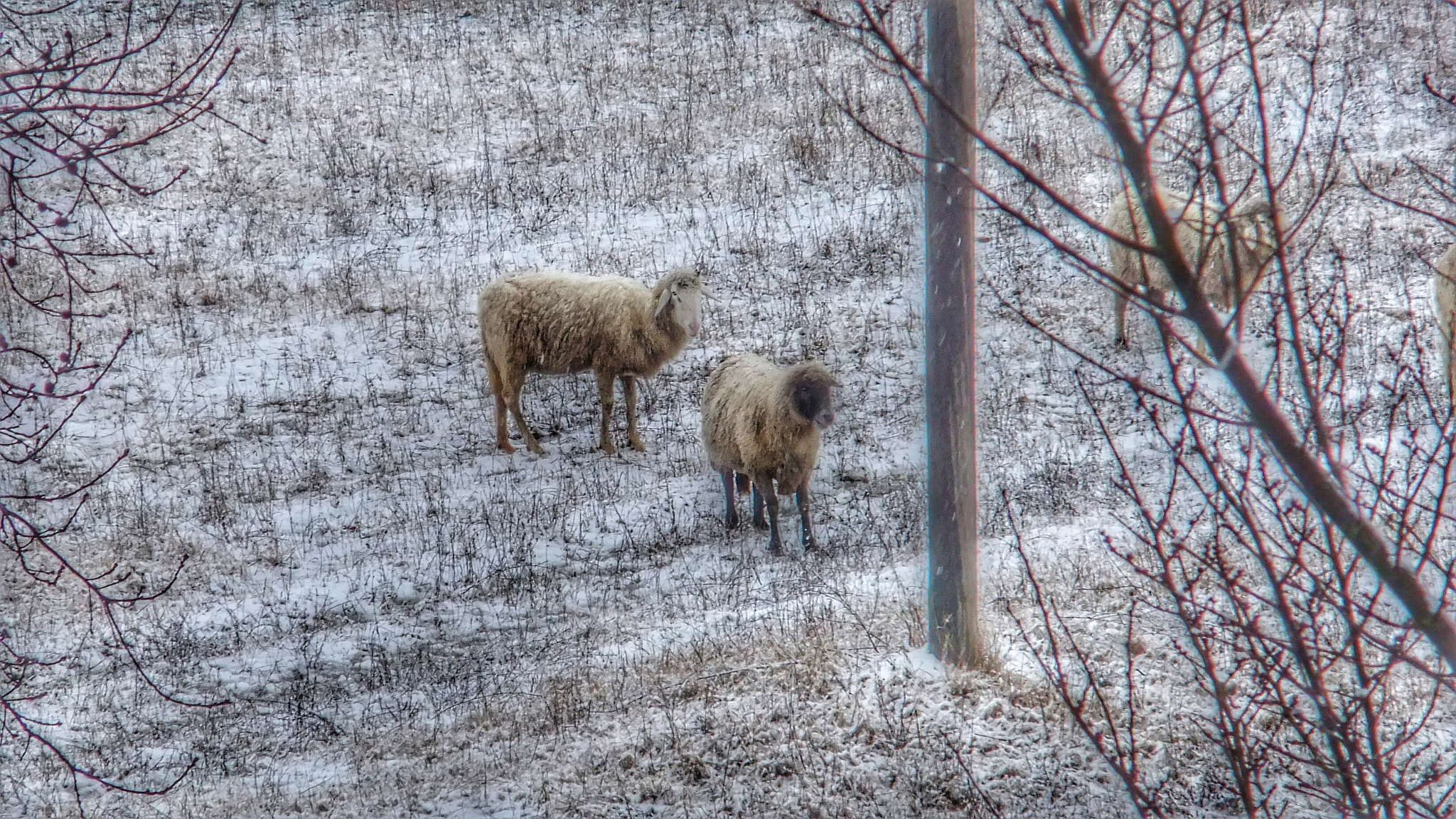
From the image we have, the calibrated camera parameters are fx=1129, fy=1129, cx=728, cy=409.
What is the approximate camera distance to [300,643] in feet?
24.2

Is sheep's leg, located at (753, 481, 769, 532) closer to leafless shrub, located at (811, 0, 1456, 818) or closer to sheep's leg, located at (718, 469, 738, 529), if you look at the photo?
sheep's leg, located at (718, 469, 738, 529)

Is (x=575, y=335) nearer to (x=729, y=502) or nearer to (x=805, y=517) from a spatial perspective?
(x=729, y=502)

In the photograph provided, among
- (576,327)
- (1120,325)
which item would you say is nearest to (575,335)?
(576,327)

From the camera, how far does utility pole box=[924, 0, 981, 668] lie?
18.4 feet

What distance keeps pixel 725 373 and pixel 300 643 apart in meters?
3.58

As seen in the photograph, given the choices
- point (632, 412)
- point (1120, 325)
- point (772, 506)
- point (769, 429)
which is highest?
point (1120, 325)

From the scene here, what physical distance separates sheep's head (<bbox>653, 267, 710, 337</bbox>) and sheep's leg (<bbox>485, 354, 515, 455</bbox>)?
162cm

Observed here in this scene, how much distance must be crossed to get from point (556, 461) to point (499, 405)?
2.58 feet

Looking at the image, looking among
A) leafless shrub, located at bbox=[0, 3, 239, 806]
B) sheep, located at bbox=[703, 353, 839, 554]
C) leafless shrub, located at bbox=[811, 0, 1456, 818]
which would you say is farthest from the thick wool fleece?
leafless shrub, located at bbox=[811, 0, 1456, 818]

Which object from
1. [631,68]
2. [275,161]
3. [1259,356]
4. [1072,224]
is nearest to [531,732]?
[1259,356]

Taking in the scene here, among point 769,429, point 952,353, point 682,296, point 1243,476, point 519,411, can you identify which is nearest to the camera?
point 1243,476

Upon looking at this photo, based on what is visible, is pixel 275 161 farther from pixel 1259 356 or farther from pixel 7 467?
pixel 1259 356

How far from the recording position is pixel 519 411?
10.2m

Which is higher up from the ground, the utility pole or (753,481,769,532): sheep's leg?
the utility pole
